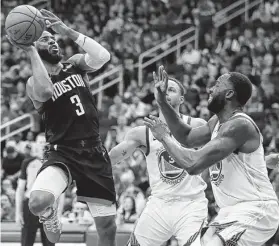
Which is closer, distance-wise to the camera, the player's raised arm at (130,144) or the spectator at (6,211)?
the player's raised arm at (130,144)

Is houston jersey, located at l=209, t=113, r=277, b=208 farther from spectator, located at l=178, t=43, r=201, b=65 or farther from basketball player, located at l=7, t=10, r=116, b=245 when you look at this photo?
spectator, located at l=178, t=43, r=201, b=65

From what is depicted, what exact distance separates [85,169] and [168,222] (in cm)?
92

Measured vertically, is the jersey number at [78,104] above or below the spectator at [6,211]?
above

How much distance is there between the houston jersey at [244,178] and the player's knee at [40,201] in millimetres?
1581

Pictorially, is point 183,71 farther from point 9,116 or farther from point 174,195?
point 174,195

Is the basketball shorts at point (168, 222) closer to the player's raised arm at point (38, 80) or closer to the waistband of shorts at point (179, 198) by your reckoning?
the waistband of shorts at point (179, 198)

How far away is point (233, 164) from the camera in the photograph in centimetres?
557

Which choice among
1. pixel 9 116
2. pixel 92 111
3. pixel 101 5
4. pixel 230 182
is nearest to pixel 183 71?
pixel 9 116

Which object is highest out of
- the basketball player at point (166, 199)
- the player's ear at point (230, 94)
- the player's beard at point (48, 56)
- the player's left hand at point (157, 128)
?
the player's beard at point (48, 56)

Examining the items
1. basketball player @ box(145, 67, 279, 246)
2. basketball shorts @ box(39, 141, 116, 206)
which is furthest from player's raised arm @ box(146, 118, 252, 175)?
basketball shorts @ box(39, 141, 116, 206)

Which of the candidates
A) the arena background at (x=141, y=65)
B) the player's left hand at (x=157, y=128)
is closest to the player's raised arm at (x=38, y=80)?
the player's left hand at (x=157, y=128)

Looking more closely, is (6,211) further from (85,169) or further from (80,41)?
(80,41)

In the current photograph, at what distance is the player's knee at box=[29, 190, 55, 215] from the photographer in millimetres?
6238

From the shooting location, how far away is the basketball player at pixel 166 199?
21.9ft
